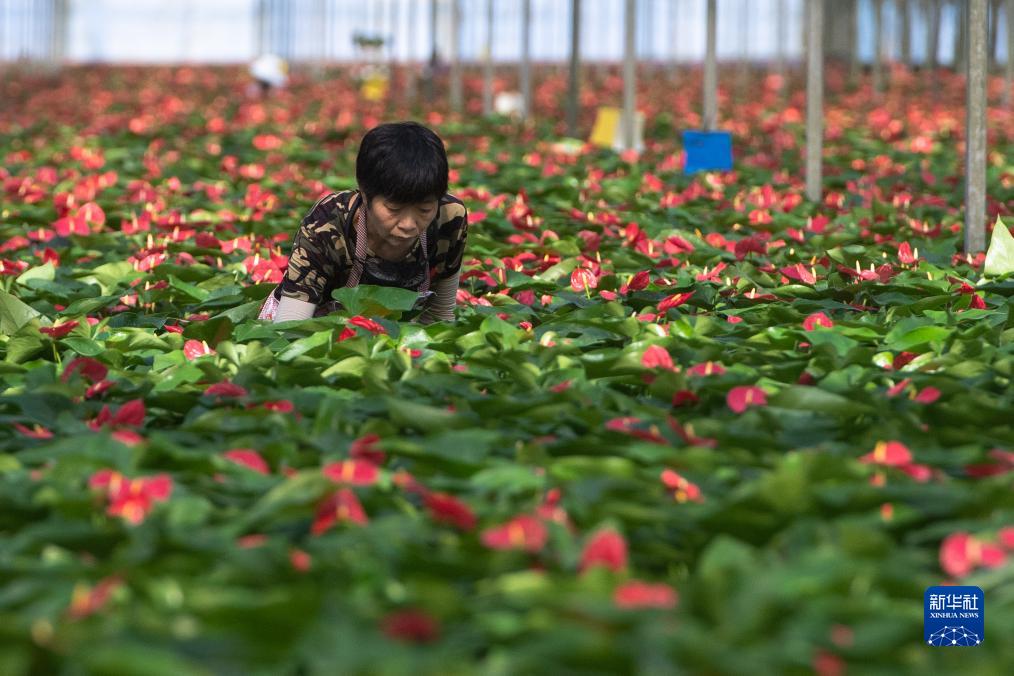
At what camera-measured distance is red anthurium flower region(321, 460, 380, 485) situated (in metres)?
2.49

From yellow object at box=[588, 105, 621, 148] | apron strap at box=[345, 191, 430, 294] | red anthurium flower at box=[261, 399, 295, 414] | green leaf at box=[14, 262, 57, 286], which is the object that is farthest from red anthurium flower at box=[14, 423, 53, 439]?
yellow object at box=[588, 105, 621, 148]

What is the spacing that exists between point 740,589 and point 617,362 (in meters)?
1.24

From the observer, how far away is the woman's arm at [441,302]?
171 inches

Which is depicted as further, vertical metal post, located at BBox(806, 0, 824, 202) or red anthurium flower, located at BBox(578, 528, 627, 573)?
vertical metal post, located at BBox(806, 0, 824, 202)

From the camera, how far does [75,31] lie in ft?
125

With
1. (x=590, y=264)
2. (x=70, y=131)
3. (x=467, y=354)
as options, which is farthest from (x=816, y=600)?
(x=70, y=131)

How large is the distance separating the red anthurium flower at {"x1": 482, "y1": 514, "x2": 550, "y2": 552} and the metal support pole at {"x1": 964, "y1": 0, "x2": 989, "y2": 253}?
155 inches

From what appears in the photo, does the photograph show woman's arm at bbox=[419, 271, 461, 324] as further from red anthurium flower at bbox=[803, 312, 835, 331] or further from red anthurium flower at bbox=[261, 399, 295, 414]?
red anthurium flower at bbox=[261, 399, 295, 414]

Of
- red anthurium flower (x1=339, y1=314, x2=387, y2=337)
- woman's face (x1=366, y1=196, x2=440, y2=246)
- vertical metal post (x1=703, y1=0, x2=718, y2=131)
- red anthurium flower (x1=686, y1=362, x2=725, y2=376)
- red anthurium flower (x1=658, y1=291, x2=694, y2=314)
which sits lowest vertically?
red anthurium flower (x1=686, y1=362, x2=725, y2=376)

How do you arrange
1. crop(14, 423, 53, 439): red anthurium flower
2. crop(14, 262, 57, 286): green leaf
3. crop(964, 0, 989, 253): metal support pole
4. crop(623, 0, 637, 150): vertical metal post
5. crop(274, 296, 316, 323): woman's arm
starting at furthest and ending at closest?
crop(623, 0, 637, 150): vertical metal post
crop(964, 0, 989, 253): metal support pole
crop(14, 262, 57, 286): green leaf
crop(274, 296, 316, 323): woman's arm
crop(14, 423, 53, 439): red anthurium flower

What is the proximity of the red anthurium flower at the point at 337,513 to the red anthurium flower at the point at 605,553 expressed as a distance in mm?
400

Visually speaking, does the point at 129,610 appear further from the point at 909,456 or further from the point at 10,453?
the point at 909,456

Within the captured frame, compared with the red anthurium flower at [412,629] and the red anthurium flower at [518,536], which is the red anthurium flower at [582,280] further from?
the red anthurium flower at [412,629]

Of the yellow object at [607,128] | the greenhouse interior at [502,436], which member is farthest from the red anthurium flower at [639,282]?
the yellow object at [607,128]
